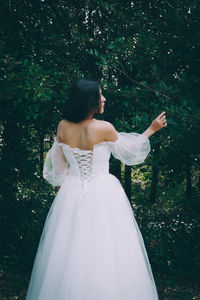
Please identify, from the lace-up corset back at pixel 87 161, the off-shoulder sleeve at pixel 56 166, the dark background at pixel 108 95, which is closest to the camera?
the lace-up corset back at pixel 87 161

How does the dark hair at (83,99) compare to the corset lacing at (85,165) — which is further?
the corset lacing at (85,165)

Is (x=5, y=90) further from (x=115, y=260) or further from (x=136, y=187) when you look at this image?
(x=136, y=187)

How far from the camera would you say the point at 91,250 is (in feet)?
10.7

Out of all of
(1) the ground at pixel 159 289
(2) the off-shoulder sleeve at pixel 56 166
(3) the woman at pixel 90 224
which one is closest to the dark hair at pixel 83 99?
(3) the woman at pixel 90 224

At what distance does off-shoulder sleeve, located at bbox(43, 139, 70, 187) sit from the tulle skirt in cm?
20

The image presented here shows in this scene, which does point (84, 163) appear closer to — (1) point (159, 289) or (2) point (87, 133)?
(2) point (87, 133)

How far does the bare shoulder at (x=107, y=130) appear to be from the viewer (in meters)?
3.27

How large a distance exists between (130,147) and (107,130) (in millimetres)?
321

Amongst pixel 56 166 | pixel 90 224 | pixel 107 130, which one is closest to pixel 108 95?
pixel 56 166

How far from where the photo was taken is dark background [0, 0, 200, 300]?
455 cm

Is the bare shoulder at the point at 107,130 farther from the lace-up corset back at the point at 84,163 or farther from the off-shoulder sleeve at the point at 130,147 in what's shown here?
the lace-up corset back at the point at 84,163

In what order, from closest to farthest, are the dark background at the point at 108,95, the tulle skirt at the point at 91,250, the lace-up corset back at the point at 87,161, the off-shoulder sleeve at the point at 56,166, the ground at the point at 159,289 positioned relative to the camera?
the tulle skirt at the point at 91,250, the lace-up corset back at the point at 87,161, the off-shoulder sleeve at the point at 56,166, the dark background at the point at 108,95, the ground at the point at 159,289

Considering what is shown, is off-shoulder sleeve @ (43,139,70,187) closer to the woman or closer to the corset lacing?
the woman

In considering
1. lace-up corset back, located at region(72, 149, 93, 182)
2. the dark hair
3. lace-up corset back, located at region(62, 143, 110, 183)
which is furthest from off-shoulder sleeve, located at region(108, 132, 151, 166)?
the dark hair
